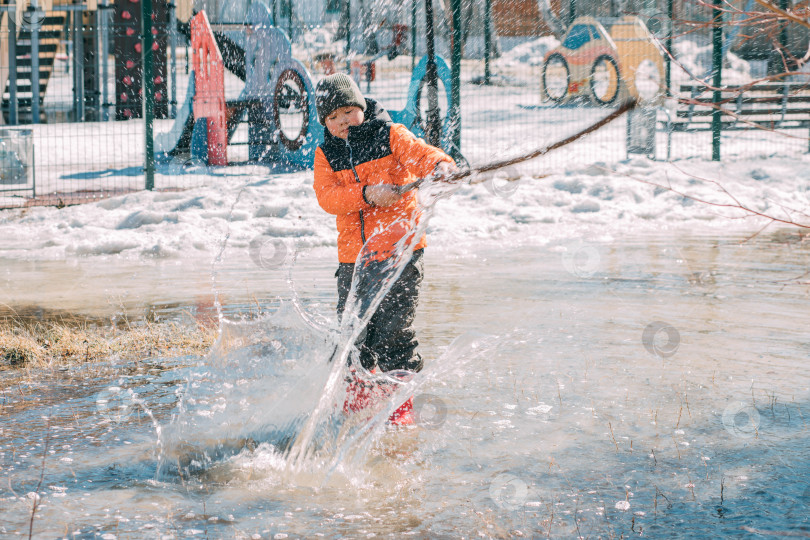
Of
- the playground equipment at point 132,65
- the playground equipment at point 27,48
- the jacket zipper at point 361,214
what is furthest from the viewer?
the playground equipment at point 27,48

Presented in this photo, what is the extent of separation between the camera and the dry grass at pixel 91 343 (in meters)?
5.53

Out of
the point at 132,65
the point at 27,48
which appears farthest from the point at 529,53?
the point at 27,48

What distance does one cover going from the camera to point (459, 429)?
434cm

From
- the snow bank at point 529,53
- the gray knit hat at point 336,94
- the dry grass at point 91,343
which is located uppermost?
the snow bank at point 529,53

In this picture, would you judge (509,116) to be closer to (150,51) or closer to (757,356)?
(150,51)
